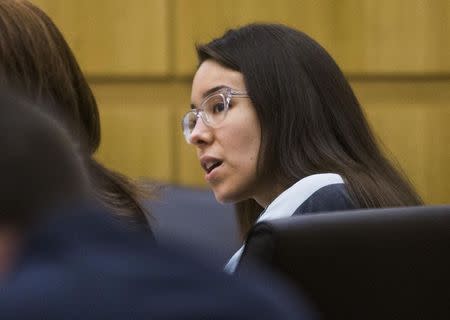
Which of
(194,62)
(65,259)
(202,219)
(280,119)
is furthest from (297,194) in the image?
(194,62)

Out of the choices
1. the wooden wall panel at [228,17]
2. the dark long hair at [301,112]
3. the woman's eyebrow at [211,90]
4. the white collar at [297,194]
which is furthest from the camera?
the wooden wall panel at [228,17]

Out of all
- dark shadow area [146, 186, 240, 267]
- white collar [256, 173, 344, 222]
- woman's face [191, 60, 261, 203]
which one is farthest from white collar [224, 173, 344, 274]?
dark shadow area [146, 186, 240, 267]

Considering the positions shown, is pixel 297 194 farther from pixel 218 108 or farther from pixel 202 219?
pixel 202 219

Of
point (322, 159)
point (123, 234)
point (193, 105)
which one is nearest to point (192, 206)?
point (193, 105)

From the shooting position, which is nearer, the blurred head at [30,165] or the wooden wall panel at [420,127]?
the blurred head at [30,165]

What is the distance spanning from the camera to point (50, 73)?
5.85ft

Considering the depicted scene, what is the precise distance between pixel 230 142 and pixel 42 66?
0.55 m

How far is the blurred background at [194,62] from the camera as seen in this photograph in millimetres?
4129

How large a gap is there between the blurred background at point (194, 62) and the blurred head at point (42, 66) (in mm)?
2273

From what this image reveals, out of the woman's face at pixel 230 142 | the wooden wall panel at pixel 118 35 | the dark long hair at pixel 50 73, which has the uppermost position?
the dark long hair at pixel 50 73

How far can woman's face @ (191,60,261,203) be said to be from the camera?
2207 millimetres

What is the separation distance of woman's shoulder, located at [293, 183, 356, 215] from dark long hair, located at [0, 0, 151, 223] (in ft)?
0.82

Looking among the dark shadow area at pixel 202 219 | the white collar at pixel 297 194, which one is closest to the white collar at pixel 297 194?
the white collar at pixel 297 194

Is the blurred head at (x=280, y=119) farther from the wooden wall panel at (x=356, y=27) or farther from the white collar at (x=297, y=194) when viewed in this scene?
the wooden wall panel at (x=356, y=27)
